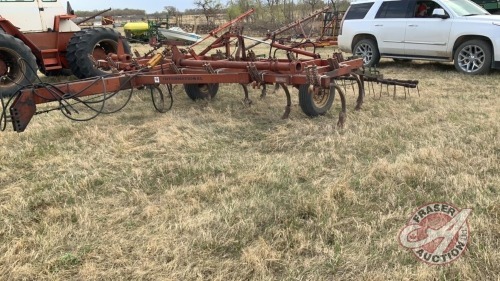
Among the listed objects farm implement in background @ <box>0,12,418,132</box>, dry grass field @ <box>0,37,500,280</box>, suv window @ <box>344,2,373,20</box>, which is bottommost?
dry grass field @ <box>0,37,500,280</box>

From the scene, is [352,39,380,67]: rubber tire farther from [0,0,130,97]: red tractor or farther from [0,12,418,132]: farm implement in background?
[0,0,130,97]: red tractor

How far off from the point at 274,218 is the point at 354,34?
8686 millimetres

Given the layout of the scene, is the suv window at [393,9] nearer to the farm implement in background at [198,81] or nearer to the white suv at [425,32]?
the white suv at [425,32]

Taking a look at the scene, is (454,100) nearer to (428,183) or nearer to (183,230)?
(428,183)

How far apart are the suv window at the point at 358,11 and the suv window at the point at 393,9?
394 mm

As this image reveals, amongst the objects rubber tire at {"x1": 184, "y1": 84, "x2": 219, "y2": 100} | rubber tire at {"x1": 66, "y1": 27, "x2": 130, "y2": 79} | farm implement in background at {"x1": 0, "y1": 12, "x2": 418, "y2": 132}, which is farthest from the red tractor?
rubber tire at {"x1": 184, "y1": 84, "x2": 219, "y2": 100}

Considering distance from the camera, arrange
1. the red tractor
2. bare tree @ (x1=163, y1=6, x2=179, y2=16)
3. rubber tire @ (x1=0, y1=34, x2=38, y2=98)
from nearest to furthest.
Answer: rubber tire @ (x1=0, y1=34, x2=38, y2=98) → the red tractor → bare tree @ (x1=163, y1=6, x2=179, y2=16)

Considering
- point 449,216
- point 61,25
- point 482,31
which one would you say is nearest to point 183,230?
point 449,216

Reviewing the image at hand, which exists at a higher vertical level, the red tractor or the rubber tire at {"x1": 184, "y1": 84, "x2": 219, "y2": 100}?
the red tractor

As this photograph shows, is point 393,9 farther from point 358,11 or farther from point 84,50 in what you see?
point 84,50

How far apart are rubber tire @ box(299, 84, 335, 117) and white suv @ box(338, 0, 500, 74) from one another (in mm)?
4387

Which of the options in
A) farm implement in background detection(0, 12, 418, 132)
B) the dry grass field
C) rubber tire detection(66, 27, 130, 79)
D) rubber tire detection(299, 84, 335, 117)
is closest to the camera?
the dry grass field

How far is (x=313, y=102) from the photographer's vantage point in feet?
18.4

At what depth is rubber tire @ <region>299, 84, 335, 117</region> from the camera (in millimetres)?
5471
